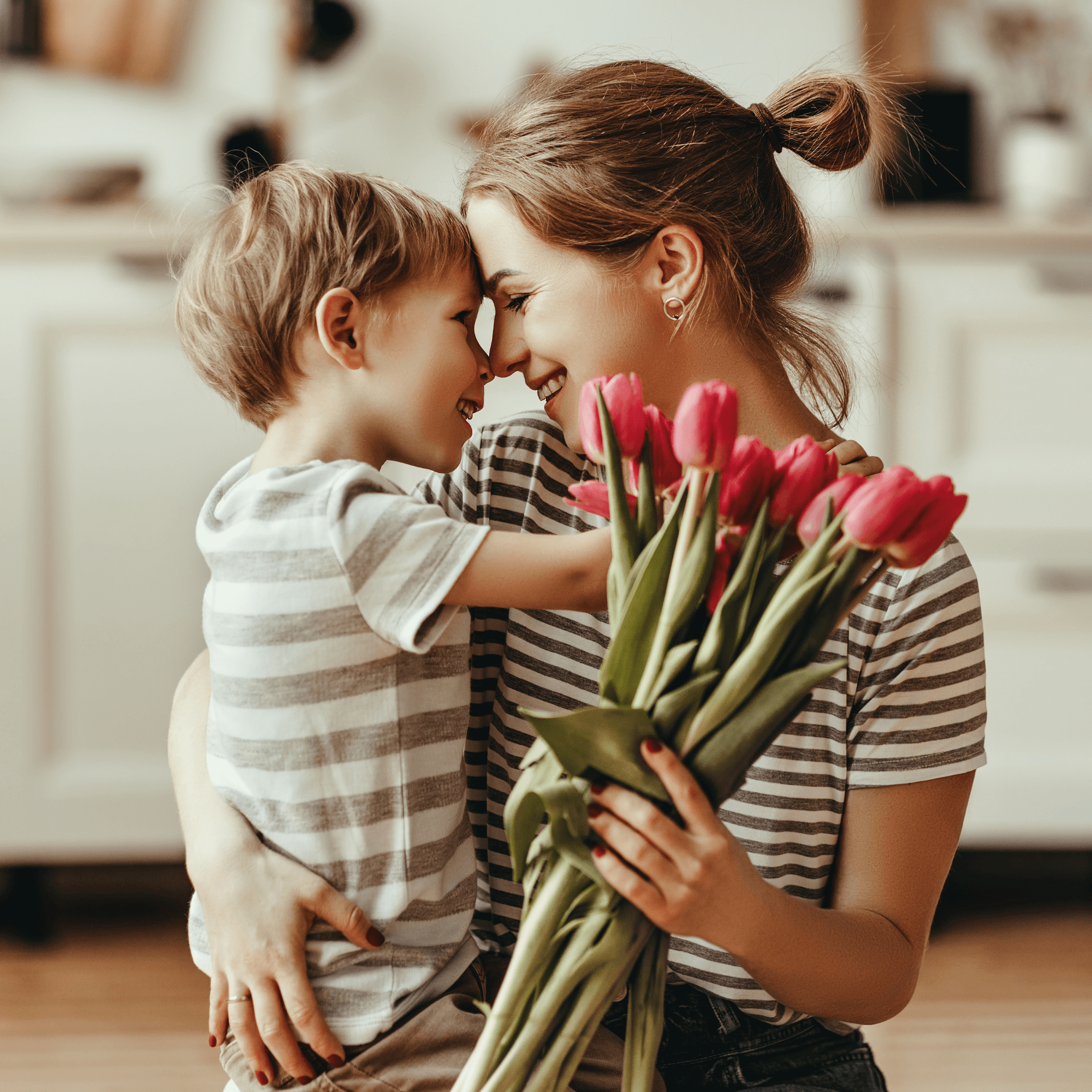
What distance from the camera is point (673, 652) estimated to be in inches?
24.4

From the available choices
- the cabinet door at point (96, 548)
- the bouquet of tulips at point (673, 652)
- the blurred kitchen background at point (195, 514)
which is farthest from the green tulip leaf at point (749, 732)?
the cabinet door at point (96, 548)

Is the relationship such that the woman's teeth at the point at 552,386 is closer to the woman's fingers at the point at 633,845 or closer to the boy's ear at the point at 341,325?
the boy's ear at the point at 341,325

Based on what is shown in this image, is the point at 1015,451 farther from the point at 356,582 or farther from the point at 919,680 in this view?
the point at 356,582

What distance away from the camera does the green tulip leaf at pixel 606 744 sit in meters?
0.61

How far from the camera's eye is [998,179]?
284 centimetres

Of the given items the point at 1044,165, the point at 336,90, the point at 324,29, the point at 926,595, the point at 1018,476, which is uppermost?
the point at 324,29

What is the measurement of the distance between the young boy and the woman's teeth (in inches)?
2.5

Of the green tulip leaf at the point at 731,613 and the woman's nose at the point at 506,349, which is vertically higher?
the woman's nose at the point at 506,349

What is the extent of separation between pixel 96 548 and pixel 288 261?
60.7 inches

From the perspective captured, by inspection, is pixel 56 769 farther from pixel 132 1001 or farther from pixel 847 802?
pixel 847 802

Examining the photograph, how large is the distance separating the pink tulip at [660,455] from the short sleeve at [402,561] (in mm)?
188

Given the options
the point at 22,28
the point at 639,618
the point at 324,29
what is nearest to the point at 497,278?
the point at 639,618

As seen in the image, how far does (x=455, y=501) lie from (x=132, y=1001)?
1523 millimetres

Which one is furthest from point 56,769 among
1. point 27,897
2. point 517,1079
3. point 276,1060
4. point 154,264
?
point 517,1079
